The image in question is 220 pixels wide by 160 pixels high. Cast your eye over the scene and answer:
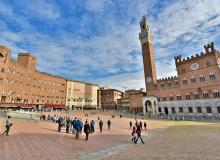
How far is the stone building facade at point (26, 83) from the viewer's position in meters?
45.1

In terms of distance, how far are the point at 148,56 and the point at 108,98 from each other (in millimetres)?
42668

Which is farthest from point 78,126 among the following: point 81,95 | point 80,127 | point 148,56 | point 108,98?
point 108,98

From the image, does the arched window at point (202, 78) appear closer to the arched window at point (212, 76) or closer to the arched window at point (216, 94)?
the arched window at point (212, 76)

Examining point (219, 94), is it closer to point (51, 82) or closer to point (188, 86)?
point (188, 86)

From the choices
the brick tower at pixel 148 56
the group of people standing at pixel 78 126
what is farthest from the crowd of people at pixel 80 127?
the brick tower at pixel 148 56

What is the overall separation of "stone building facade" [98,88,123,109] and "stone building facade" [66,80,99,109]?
4.44m

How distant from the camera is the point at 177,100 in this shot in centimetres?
5112

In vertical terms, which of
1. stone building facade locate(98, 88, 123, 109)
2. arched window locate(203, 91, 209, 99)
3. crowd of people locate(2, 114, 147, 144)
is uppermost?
stone building facade locate(98, 88, 123, 109)

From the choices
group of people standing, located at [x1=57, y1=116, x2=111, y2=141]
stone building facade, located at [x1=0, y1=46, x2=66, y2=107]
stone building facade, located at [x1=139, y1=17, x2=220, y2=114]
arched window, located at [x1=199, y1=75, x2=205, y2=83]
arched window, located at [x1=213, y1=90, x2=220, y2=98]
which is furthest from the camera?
arched window, located at [x1=199, y1=75, x2=205, y2=83]

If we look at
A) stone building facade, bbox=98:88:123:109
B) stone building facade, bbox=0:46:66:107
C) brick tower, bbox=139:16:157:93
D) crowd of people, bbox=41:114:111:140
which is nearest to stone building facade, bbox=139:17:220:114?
brick tower, bbox=139:16:157:93

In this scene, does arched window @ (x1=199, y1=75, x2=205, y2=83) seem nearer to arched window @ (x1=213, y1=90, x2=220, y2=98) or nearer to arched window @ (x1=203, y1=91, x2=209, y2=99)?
arched window @ (x1=203, y1=91, x2=209, y2=99)

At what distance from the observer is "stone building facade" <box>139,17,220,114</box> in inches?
1703

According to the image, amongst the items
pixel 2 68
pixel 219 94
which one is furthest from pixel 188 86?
pixel 2 68

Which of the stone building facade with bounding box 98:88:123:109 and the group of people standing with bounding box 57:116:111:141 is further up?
the stone building facade with bounding box 98:88:123:109
